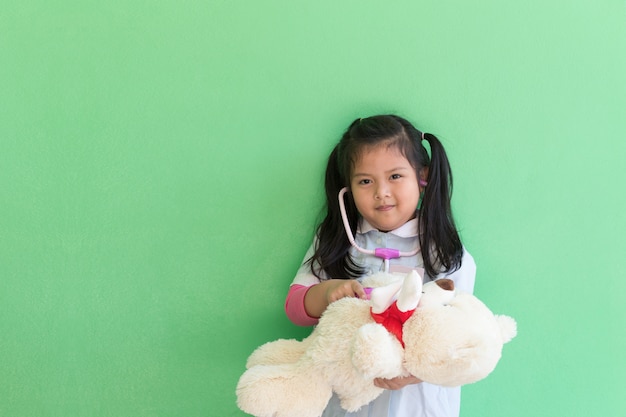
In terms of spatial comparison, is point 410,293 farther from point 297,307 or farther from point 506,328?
point 297,307

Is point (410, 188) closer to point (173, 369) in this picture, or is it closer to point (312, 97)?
point (312, 97)

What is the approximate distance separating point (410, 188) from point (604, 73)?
0.43 metres

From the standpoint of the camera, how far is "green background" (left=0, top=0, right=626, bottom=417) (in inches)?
39.5

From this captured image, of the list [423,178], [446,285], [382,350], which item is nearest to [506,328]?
[446,285]

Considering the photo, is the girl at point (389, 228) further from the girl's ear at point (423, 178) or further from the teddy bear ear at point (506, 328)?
the teddy bear ear at point (506, 328)

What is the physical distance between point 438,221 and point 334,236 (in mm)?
186

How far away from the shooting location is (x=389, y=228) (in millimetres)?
963

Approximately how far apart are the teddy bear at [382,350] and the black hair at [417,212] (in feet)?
0.66

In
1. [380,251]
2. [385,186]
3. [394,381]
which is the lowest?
[394,381]

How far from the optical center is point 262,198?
3.39 feet

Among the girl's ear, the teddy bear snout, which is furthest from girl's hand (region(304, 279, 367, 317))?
the girl's ear

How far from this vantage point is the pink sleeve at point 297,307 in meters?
0.93

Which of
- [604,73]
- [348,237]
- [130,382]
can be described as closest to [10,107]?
[130,382]

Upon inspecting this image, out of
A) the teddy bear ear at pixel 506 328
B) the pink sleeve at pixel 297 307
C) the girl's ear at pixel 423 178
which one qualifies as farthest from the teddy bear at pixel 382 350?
the girl's ear at pixel 423 178
